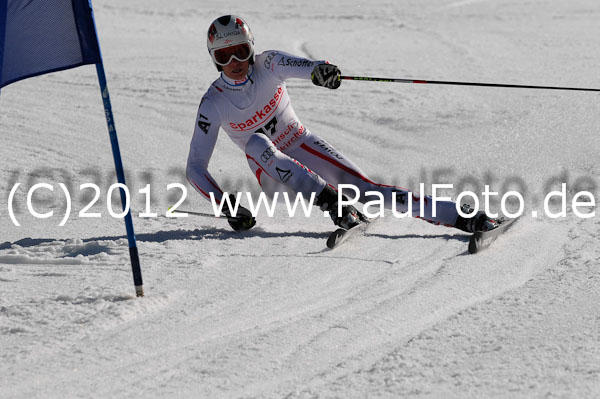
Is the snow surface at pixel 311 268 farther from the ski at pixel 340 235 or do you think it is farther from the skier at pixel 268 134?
the skier at pixel 268 134

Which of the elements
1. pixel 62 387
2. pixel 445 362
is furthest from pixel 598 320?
pixel 62 387

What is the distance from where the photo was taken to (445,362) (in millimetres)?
3531

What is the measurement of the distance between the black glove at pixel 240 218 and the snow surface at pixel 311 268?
13 cm

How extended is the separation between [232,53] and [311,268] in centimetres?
180

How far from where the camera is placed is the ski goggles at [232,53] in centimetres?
607

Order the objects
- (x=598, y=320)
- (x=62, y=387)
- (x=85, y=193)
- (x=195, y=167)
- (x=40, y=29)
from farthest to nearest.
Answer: (x=85, y=193) → (x=195, y=167) → (x=40, y=29) → (x=598, y=320) → (x=62, y=387)

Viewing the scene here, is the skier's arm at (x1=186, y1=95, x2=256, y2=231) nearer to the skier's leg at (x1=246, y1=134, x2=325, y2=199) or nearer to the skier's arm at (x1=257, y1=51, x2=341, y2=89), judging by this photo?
the skier's leg at (x1=246, y1=134, x2=325, y2=199)

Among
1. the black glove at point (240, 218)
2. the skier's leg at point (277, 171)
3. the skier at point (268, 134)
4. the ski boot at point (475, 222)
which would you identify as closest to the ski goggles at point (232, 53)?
the skier at point (268, 134)

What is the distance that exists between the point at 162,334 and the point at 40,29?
5.47ft

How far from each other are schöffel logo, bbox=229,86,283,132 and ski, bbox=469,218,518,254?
1844mm

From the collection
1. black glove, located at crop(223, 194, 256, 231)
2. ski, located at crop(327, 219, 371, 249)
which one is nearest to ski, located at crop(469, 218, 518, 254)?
ski, located at crop(327, 219, 371, 249)

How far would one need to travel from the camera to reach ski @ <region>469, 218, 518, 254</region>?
5238mm

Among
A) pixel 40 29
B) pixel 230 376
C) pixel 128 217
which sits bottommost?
pixel 230 376

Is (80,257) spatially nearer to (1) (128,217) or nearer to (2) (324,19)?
(1) (128,217)
